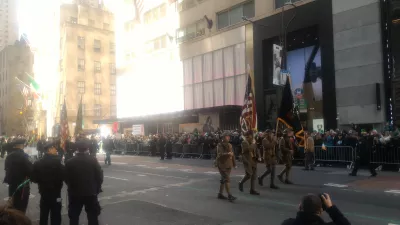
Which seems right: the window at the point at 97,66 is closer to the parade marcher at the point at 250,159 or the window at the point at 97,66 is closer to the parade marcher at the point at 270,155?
the parade marcher at the point at 270,155

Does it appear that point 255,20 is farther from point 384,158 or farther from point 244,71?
point 384,158

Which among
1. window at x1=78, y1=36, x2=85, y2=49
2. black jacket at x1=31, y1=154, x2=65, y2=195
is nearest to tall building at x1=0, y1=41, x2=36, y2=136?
window at x1=78, y1=36, x2=85, y2=49

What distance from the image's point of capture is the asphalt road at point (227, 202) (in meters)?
7.76

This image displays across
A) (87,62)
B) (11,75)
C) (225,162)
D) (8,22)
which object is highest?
(8,22)

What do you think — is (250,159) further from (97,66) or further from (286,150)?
(97,66)

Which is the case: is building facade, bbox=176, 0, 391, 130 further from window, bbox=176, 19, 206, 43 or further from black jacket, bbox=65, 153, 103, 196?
black jacket, bbox=65, 153, 103, 196

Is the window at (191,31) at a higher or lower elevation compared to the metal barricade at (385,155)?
higher

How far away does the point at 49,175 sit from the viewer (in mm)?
6121

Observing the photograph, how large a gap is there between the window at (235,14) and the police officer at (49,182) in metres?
25.9

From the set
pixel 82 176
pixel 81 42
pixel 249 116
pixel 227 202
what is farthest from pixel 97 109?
pixel 82 176

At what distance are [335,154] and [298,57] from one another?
426 inches

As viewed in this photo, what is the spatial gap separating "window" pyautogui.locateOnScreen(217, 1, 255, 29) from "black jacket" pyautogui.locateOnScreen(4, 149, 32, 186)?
83.2ft

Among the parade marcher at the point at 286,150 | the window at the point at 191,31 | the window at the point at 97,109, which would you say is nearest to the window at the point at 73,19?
the window at the point at 97,109

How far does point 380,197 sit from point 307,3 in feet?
59.1
